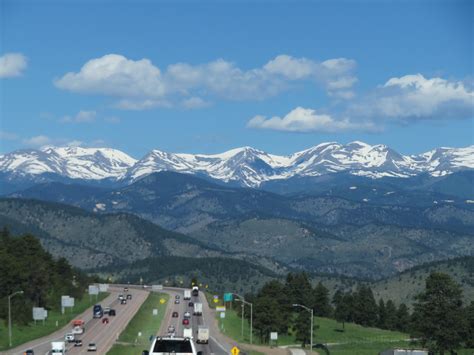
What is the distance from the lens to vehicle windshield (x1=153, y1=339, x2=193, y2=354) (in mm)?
46656

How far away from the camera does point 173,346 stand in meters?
47.0

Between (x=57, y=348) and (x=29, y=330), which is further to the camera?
(x=29, y=330)

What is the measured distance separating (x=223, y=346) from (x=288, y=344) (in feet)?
112

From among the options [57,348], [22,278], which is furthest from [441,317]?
[22,278]

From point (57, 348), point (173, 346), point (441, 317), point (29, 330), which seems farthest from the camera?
point (29, 330)

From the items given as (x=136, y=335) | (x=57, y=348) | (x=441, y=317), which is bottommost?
(x=136, y=335)

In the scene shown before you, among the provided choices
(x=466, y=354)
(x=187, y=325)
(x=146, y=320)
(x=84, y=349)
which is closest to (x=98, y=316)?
(x=146, y=320)

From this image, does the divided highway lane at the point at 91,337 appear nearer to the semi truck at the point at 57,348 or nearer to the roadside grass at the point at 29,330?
the roadside grass at the point at 29,330

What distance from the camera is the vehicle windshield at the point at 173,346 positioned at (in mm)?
46656

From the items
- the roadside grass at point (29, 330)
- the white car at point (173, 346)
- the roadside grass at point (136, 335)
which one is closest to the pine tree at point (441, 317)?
the roadside grass at point (136, 335)

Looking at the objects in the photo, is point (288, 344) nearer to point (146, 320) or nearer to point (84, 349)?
point (146, 320)

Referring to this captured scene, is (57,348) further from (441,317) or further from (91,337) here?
(441,317)

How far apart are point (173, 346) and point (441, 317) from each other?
76.7 metres

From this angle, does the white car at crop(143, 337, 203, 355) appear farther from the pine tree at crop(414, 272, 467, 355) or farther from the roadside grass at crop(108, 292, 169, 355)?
the pine tree at crop(414, 272, 467, 355)
